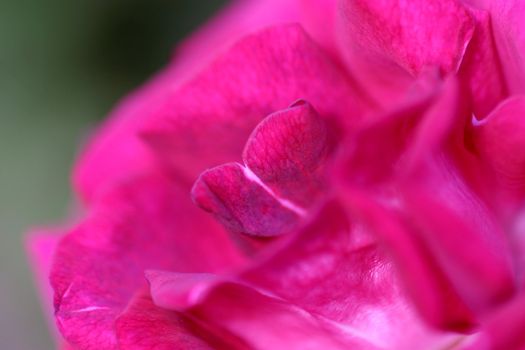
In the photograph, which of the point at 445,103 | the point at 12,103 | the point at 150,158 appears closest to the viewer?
the point at 445,103

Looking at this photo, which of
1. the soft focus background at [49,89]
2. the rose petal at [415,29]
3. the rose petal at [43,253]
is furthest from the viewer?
the soft focus background at [49,89]

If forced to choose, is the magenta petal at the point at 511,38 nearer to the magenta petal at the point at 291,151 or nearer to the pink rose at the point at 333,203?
the pink rose at the point at 333,203

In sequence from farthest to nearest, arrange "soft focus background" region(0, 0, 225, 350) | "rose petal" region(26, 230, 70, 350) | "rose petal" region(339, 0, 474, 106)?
"soft focus background" region(0, 0, 225, 350), "rose petal" region(26, 230, 70, 350), "rose petal" region(339, 0, 474, 106)

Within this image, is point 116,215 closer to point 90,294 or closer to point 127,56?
point 90,294

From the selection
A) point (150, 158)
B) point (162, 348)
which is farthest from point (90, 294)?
point (150, 158)

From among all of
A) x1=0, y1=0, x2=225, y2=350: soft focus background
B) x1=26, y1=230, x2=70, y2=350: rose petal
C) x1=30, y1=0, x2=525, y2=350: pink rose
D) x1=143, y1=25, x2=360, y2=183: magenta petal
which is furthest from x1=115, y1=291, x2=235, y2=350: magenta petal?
x1=0, y1=0, x2=225, y2=350: soft focus background

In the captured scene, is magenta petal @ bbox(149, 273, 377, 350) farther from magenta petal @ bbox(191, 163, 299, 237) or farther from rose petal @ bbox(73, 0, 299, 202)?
rose petal @ bbox(73, 0, 299, 202)

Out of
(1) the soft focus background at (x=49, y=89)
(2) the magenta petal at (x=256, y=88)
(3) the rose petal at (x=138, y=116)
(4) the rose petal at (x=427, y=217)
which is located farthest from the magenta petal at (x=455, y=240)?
(1) the soft focus background at (x=49, y=89)

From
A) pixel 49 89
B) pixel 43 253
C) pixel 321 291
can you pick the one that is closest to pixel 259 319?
pixel 321 291
